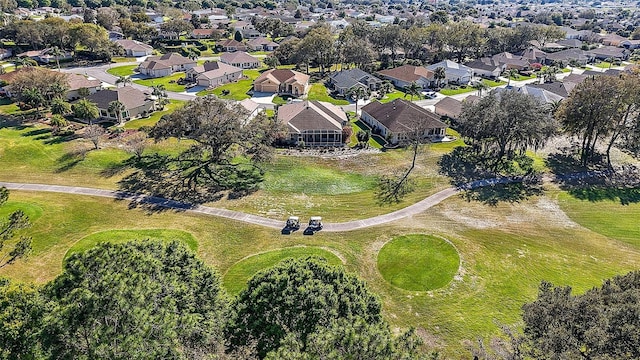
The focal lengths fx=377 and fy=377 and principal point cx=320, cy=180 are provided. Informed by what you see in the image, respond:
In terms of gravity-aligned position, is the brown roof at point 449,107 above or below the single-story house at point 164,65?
below

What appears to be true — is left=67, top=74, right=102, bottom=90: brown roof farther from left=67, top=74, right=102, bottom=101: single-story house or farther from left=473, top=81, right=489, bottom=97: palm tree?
left=473, top=81, right=489, bottom=97: palm tree

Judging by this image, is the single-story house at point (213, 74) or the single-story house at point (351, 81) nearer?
the single-story house at point (351, 81)

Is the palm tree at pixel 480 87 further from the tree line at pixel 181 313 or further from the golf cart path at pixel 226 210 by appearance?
the tree line at pixel 181 313

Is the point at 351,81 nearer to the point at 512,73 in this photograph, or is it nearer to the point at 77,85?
the point at 512,73

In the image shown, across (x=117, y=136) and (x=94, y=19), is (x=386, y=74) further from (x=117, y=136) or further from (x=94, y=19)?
(x=94, y=19)

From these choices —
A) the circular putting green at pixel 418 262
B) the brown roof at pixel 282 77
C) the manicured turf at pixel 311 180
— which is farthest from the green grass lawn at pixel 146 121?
the circular putting green at pixel 418 262

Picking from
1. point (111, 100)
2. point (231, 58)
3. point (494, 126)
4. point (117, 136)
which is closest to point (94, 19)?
A: point (231, 58)

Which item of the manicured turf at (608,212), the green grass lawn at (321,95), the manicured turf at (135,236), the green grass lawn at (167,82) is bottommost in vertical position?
the manicured turf at (608,212)
